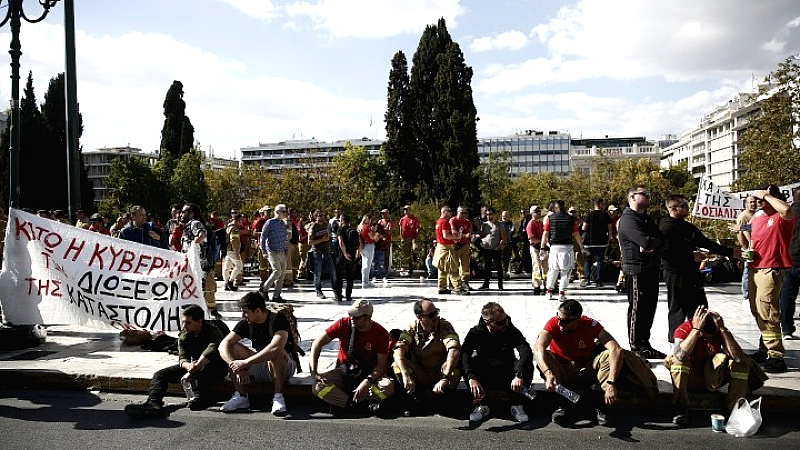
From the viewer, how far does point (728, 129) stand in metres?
127

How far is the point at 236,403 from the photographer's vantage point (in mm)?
6598

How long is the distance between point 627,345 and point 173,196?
61662 mm

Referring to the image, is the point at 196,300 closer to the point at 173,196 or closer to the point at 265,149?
the point at 173,196

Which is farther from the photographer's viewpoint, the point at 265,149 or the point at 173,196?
the point at 265,149

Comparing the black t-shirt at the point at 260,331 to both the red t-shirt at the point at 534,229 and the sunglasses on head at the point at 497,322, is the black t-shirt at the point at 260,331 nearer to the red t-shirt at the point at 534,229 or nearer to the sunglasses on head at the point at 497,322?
the sunglasses on head at the point at 497,322

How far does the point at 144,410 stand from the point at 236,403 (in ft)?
2.71

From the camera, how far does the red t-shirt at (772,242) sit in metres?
7.39

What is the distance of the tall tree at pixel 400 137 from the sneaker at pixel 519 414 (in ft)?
145

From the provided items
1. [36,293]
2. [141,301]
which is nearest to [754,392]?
[141,301]

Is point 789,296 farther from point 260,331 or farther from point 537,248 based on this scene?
point 537,248

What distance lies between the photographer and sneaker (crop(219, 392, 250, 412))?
6559mm

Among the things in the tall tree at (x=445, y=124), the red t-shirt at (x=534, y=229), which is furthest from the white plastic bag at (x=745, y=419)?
the tall tree at (x=445, y=124)

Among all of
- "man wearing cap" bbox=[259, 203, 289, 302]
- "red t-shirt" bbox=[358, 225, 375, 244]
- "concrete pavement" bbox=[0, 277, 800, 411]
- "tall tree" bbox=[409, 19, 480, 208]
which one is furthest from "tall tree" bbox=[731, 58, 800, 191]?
"tall tree" bbox=[409, 19, 480, 208]

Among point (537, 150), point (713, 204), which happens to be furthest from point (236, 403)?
point (537, 150)
